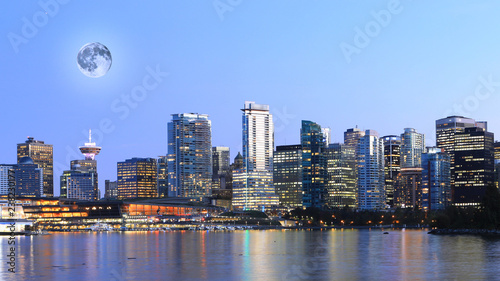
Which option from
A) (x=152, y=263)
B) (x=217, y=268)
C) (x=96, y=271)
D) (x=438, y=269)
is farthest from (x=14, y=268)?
(x=438, y=269)

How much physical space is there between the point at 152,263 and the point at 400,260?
126 feet

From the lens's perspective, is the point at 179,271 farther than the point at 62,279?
Yes

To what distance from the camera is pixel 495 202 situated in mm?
190750

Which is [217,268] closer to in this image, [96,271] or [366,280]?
[96,271]

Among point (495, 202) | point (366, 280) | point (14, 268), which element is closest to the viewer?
point (366, 280)

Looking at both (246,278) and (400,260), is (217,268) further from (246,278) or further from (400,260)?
(400,260)

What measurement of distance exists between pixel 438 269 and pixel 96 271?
149 ft

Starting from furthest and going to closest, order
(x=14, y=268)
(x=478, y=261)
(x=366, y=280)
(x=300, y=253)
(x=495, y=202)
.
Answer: (x=495, y=202) → (x=300, y=253) → (x=478, y=261) → (x=14, y=268) → (x=366, y=280)

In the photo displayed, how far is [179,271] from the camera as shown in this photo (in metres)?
89.2

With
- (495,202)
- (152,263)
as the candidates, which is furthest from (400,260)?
(495,202)

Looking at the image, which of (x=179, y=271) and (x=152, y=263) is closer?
(x=179, y=271)

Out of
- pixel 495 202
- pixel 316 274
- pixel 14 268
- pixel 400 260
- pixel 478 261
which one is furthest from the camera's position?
pixel 495 202

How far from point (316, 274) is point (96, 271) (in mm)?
29006

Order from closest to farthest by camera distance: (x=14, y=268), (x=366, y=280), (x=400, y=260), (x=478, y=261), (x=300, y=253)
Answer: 1. (x=366, y=280)
2. (x=14, y=268)
3. (x=478, y=261)
4. (x=400, y=260)
5. (x=300, y=253)
